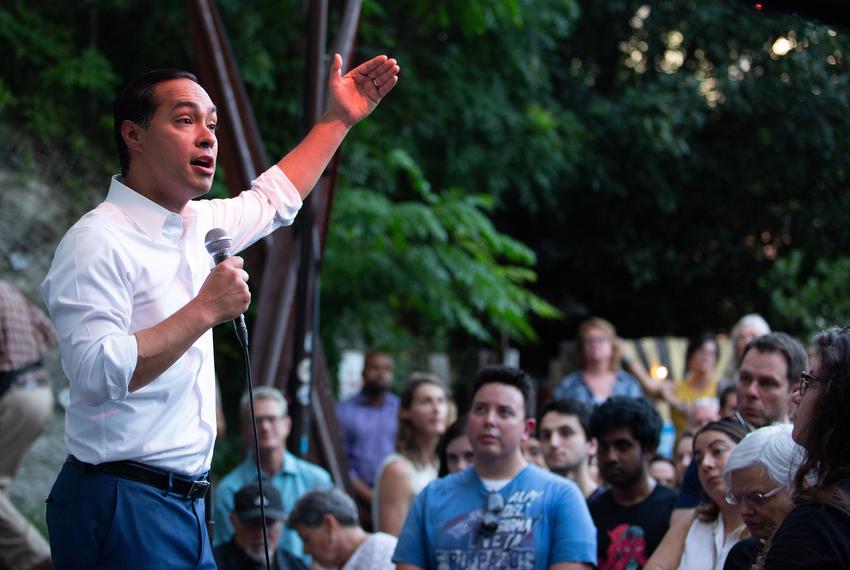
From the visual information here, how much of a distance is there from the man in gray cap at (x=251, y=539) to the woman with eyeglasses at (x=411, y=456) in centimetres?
75

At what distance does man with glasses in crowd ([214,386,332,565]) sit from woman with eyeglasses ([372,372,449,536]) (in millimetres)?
372

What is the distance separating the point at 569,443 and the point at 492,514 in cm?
143

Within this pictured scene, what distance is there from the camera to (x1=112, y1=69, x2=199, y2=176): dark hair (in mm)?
3082

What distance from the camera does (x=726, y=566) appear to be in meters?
3.87

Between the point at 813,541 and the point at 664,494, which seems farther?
the point at 664,494

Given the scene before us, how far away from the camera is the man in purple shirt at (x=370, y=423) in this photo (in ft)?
29.0

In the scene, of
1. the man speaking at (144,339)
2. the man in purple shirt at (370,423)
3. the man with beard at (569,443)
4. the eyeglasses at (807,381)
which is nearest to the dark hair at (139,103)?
the man speaking at (144,339)

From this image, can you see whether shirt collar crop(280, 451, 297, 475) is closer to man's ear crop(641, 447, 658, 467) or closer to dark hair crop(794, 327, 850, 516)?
man's ear crop(641, 447, 658, 467)

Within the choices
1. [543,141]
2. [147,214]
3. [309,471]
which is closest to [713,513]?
[147,214]

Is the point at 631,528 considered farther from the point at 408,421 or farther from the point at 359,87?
the point at 359,87

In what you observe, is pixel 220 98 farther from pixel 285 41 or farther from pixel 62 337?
pixel 62 337

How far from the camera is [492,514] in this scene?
483 cm

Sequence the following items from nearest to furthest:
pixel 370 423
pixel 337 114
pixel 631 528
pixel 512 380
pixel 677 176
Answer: pixel 337 114, pixel 631 528, pixel 512 380, pixel 370 423, pixel 677 176

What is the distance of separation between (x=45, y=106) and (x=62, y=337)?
321 inches
